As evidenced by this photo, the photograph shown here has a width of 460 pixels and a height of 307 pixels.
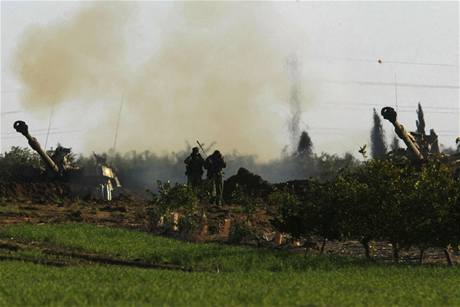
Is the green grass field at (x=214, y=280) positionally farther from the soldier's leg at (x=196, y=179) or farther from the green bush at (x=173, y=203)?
the soldier's leg at (x=196, y=179)

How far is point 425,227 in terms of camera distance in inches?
1132

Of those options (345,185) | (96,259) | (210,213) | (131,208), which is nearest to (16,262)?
(96,259)

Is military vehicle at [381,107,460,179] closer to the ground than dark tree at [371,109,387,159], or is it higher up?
closer to the ground

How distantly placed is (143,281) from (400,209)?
1136 cm

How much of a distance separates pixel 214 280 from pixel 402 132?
2913cm

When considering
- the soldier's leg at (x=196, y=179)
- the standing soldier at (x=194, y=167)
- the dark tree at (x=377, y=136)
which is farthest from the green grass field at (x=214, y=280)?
the dark tree at (x=377, y=136)

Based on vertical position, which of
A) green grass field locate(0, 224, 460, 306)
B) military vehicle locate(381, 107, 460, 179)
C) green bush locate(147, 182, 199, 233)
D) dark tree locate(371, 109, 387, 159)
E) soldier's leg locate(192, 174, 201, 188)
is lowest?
green grass field locate(0, 224, 460, 306)

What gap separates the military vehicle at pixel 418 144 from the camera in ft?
148

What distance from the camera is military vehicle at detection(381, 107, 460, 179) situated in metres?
45.2

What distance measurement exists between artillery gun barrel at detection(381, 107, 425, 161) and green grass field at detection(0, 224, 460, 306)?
Answer: 1670 cm

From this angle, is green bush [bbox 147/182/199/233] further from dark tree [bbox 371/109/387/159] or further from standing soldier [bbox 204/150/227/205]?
dark tree [bbox 371/109/387/159]

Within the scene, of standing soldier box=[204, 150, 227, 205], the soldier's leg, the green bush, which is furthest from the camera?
the soldier's leg

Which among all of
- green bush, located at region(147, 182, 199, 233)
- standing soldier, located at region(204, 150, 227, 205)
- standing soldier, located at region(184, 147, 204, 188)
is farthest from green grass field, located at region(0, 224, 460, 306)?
standing soldier, located at region(184, 147, 204, 188)

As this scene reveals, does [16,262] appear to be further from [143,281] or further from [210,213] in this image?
[210,213]
